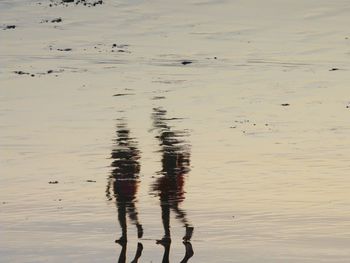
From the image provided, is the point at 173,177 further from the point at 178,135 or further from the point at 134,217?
the point at 178,135

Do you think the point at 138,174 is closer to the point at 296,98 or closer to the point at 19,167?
the point at 19,167

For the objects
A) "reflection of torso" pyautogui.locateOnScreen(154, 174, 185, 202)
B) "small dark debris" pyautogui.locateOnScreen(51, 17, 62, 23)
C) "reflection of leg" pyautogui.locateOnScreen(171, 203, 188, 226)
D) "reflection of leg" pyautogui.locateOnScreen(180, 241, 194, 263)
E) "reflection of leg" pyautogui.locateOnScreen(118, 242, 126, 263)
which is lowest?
"reflection of leg" pyautogui.locateOnScreen(180, 241, 194, 263)

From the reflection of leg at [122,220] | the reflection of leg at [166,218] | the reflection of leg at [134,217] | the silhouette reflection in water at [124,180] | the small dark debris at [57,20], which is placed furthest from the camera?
the small dark debris at [57,20]

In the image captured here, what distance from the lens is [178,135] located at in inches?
937

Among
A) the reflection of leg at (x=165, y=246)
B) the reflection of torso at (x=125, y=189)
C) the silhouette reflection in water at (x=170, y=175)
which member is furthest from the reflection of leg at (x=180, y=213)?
the reflection of leg at (x=165, y=246)

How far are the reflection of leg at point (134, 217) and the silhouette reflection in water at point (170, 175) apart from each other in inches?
11.7

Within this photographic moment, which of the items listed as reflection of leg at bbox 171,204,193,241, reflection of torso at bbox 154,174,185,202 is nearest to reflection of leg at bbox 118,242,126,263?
reflection of leg at bbox 171,204,193,241

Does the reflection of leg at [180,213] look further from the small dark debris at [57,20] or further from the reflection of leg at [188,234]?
the small dark debris at [57,20]

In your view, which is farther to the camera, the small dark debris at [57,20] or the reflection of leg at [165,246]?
the small dark debris at [57,20]

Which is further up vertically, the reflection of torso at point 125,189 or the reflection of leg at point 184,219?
the reflection of torso at point 125,189

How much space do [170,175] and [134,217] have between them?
3.37 metres

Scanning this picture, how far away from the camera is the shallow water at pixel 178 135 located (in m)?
15.7

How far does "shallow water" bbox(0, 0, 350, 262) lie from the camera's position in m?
15.7

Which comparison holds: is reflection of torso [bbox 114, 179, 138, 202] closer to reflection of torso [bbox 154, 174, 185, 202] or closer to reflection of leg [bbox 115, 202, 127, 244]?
reflection of torso [bbox 154, 174, 185, 202]
